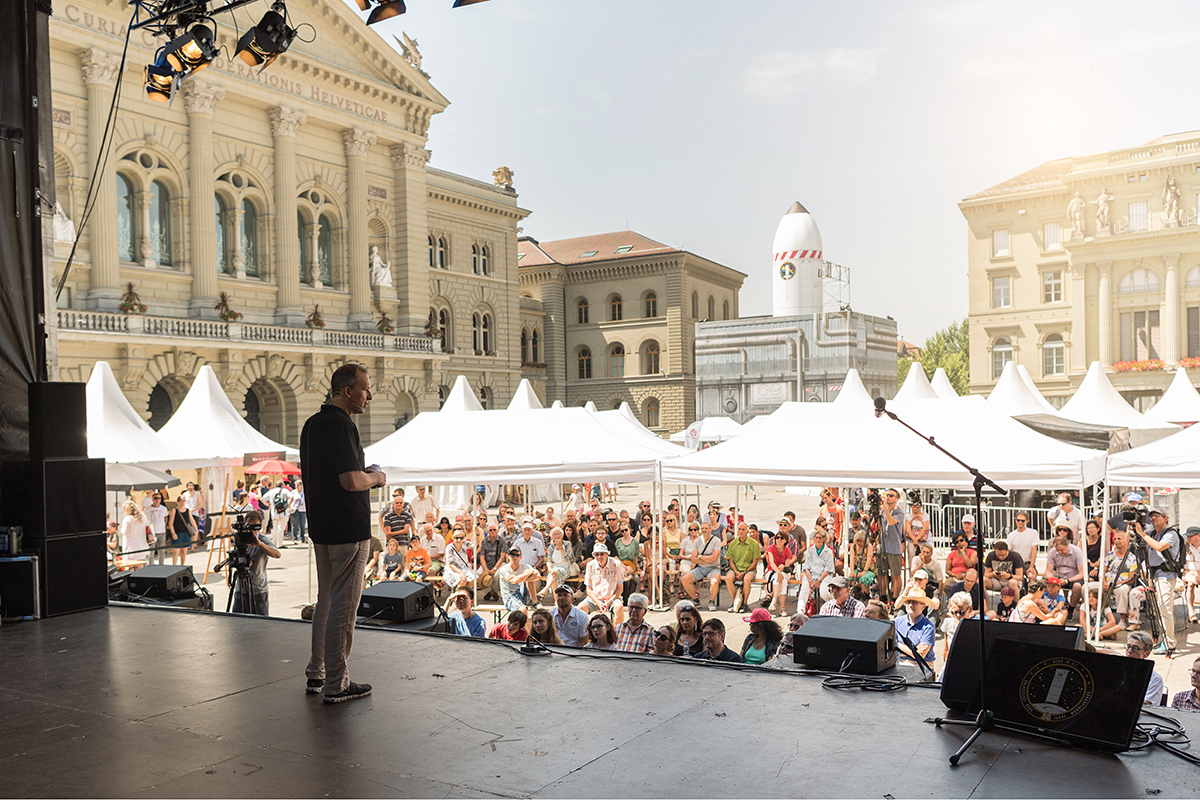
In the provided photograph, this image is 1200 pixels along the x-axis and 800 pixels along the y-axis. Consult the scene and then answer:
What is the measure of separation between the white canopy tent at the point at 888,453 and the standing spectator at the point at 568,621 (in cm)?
313

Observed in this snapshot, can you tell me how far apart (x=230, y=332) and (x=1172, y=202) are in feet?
165

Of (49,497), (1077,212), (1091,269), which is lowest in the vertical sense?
(49,497)

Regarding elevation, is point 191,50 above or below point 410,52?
below

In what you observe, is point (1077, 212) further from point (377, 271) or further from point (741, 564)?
point (741, 564)

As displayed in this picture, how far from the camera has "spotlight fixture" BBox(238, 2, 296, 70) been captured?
36.3 ft

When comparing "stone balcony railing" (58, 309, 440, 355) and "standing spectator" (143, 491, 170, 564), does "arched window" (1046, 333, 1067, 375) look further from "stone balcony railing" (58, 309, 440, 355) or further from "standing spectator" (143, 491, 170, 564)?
"standing spectator" (143, 491, 170, 564)

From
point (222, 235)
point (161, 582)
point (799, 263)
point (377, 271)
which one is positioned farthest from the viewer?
point (799, 263)

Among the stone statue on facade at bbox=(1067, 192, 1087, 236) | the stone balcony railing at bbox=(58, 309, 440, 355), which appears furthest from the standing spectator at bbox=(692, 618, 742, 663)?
the stone statue on facade at bbox=(1067, 192, 1087, 236)

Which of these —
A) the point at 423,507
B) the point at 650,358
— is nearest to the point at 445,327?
the point at 650,358

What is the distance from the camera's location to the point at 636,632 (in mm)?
8977

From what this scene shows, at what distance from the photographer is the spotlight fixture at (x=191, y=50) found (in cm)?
1088

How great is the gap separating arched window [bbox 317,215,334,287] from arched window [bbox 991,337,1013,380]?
135 ft

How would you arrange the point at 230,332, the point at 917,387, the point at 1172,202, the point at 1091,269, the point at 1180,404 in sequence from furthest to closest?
the point at 1091,269, the point at 1172,202, the point at 230,332, the point at 1180,404, the point at 917,387

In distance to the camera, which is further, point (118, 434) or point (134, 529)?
point (134, 529)
